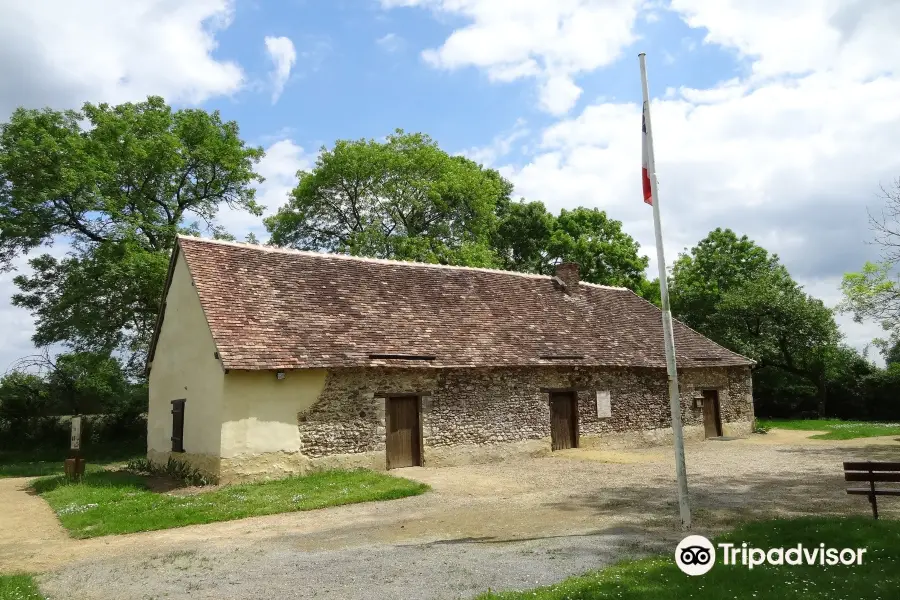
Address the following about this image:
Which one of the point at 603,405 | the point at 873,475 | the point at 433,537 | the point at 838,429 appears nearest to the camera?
the point at 873,475

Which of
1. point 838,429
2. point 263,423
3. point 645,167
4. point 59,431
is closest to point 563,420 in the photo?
point 263,423

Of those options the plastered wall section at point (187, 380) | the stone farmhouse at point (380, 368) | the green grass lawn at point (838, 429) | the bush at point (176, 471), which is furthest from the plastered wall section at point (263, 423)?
the green grass lawn at point (838, 429)

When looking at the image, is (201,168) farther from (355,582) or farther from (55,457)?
(355,582)

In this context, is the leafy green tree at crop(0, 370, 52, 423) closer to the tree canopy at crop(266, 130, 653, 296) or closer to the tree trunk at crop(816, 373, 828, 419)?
the tree canopy at crop(266, 130, 653, 296)

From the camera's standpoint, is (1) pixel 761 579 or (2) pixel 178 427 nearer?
(1) pixel 761 579

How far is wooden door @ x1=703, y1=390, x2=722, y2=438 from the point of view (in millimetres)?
23969

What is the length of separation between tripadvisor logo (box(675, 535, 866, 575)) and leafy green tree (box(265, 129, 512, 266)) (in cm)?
2678

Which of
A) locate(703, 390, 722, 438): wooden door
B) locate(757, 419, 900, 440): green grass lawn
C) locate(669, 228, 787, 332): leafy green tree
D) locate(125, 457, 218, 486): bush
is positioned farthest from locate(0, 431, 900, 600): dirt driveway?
locate(669, 228, 787, 332): leafy green tree

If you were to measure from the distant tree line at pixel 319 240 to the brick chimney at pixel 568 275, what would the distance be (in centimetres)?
791

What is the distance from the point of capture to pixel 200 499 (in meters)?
12.4

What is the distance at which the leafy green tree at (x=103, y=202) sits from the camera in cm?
2309

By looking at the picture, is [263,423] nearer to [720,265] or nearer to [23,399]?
→ [23,399]

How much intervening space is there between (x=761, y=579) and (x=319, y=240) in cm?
3407

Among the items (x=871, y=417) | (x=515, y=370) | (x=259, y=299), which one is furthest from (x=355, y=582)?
(x=871, y=417)
